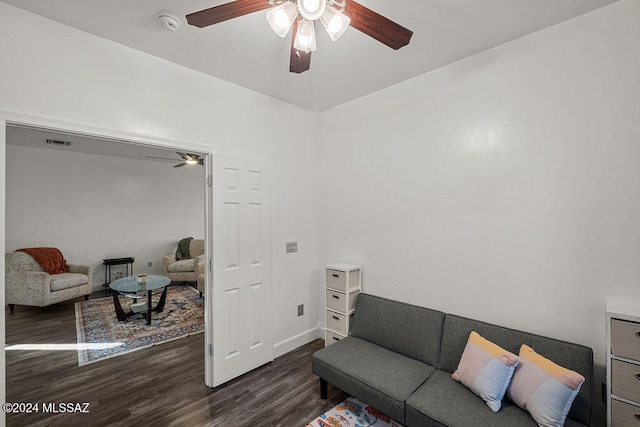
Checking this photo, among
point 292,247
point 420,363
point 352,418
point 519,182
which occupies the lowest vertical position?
point 352,418

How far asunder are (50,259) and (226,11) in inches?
225

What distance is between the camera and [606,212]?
5.77ft

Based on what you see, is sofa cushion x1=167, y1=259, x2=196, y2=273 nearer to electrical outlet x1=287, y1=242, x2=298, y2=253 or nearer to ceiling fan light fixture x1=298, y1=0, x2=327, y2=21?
electrical outlet x1=287, y1=242, x2=298, y2=253

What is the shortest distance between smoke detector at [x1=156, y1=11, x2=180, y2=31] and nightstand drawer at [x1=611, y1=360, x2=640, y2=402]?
325 cm

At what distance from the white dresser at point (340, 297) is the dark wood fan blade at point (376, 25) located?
2.05 metres

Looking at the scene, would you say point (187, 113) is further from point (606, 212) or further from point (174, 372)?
point (606, 212)

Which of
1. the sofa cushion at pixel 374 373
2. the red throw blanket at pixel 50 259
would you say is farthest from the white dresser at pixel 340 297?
the red throw blanket at pixel 50 259

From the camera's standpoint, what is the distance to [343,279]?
289cm

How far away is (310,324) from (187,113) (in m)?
2.66

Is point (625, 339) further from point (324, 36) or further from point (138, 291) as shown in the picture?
point (138, 291)

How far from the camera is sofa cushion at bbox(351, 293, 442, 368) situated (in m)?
2.28

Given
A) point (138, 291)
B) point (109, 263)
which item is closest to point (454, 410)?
point (138, 291)

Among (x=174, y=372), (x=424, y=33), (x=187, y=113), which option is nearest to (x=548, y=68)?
(x=424, y=33)

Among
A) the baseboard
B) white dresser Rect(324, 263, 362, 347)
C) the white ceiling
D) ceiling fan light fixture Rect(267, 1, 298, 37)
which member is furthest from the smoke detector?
the baseboard
